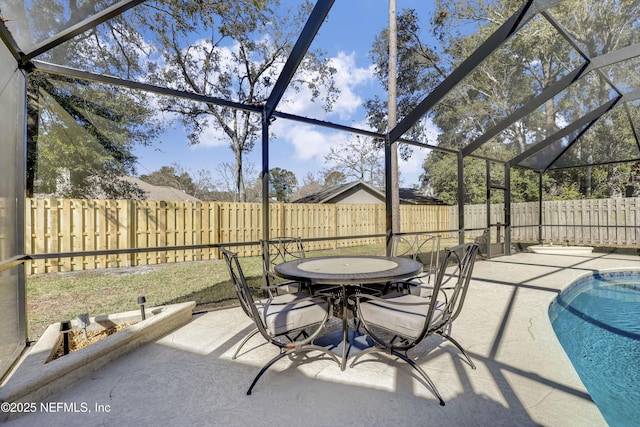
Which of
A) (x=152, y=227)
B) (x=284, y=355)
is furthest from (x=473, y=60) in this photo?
(x=152, y=227)

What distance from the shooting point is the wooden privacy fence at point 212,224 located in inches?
236

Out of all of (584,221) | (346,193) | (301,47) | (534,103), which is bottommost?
(584,221)

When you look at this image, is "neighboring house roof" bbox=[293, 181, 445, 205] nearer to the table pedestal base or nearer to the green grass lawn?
the green grass lawn

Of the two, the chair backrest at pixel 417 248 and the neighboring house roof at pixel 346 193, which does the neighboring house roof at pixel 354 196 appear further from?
the chair backrest at pixel 417 248

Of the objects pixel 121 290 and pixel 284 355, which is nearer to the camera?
pixel 284 355

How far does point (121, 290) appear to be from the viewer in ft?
16.7

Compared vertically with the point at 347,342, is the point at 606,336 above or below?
below

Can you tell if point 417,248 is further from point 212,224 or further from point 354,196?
point 354,196

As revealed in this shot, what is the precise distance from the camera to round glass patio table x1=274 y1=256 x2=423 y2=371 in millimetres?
2018

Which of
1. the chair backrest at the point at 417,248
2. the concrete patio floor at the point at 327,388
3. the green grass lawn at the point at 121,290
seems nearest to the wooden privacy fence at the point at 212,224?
the green grass lawn at the point at 121,290

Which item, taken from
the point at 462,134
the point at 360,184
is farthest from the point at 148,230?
the point at 360,184

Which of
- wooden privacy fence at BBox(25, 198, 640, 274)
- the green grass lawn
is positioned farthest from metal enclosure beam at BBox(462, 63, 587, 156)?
the green grass lawn

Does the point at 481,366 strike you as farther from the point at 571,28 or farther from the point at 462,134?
the point at 462,134

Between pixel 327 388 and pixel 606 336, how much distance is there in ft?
11.0
